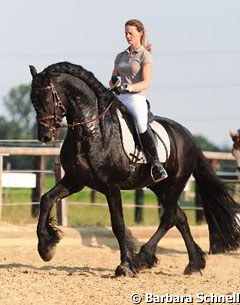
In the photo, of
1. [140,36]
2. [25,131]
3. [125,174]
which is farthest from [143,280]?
[25,131]

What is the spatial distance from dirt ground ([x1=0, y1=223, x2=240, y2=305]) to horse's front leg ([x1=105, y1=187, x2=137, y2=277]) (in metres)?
0.14

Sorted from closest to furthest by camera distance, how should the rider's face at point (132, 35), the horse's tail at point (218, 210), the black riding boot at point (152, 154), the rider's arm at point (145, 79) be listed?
the rider's arm at point (145, 79), the rider's face at point (132, 35), the black riding boot at point (152, 154), the horse's tail at point (218, 210)

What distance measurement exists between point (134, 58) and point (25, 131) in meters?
62.2

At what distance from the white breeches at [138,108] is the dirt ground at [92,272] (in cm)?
166

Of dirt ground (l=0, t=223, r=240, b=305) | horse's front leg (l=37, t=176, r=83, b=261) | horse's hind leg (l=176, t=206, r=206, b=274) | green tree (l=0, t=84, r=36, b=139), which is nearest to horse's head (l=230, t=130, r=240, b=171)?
dirt ground (l=0, t=223, r=240, b=305)

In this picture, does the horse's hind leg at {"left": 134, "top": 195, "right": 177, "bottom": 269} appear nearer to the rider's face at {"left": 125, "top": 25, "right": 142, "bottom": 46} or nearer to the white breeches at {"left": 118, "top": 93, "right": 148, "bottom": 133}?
the white breeches at {"left": 118, "top": 93, "right": 148, "bottom": 133}

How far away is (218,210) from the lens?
11.1 metres

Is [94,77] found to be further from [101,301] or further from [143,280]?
[101,301]

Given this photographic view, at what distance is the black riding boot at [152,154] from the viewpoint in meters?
9.82

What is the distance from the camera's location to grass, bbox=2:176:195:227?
15.3 meters

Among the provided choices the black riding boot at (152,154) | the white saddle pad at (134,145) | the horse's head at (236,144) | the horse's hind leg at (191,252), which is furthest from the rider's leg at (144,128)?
the horse's head at (236,144)

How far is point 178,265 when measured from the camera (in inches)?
461

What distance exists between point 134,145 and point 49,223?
4.11 ft

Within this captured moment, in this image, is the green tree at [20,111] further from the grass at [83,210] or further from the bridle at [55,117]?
the bridle at [55,117]
